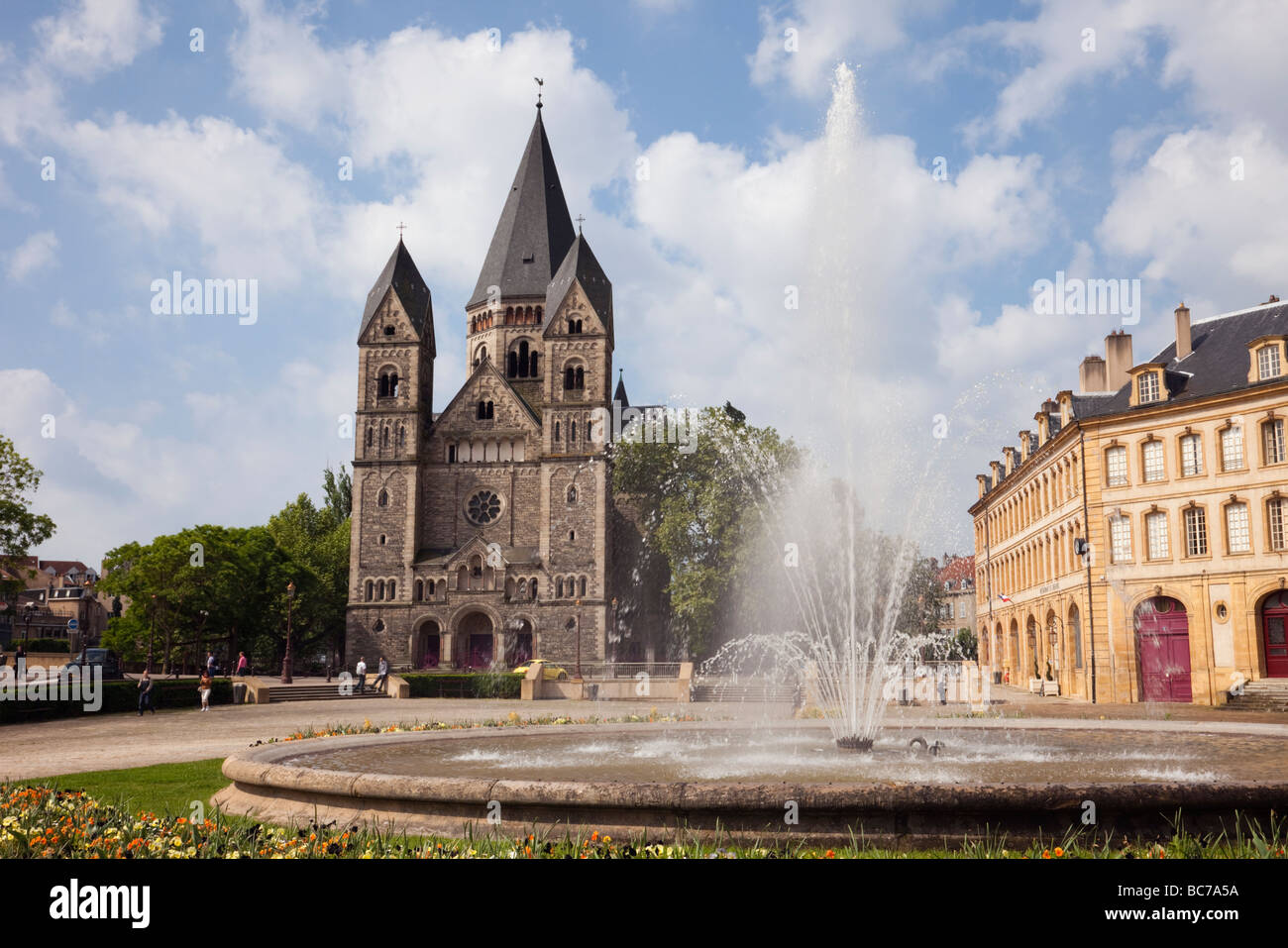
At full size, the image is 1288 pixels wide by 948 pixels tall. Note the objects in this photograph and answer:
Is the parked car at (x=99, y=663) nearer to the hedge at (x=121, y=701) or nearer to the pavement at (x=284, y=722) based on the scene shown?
the hedge at (x=121, y=701)

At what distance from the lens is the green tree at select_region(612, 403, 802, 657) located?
5516 cm

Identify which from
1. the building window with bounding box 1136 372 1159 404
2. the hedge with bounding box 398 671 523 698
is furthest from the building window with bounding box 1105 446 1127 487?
the hedge with bounding box 398 671 523 698

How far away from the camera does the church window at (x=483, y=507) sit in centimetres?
6394

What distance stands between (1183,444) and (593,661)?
1342 inches

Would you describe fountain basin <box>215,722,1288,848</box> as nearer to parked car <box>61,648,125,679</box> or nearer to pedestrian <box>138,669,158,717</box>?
pedestrian <box>138,669,158,717</box>

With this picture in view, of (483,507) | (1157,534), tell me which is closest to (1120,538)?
(1157,534)

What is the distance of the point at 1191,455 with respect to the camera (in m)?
36.9

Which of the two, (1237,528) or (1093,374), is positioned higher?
(1093,374)

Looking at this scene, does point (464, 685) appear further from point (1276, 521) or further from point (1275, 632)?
point (1276, 521)

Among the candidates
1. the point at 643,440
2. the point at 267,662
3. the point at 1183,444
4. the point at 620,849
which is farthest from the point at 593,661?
the point at 620,849

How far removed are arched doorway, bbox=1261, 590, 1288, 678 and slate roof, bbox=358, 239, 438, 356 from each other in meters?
50.7

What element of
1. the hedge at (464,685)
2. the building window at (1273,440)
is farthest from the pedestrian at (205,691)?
the building window at (1273,440)

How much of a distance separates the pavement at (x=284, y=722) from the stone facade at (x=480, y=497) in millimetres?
18050

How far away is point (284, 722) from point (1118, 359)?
3797 centimetres
